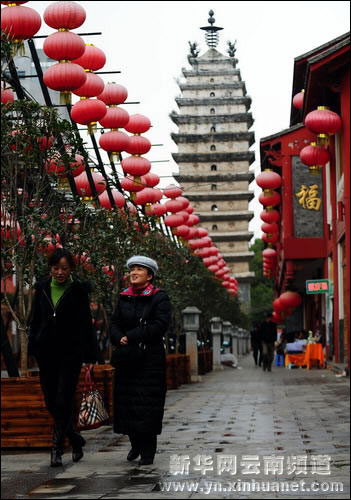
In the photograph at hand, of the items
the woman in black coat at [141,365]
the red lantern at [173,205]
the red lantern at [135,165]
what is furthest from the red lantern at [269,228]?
the woman in black coat at [141,365]

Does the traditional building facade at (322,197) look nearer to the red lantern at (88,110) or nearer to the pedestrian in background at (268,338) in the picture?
the pedestrian in background at (268,338)

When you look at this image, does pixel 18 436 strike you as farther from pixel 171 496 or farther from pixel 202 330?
pixel 202 330

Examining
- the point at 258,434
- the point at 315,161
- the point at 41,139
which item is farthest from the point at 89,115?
the point at 315,161

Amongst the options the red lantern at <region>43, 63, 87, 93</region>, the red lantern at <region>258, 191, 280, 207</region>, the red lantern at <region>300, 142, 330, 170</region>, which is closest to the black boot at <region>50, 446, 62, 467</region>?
the red lantern at <region>43, 63, 87, 93</region>

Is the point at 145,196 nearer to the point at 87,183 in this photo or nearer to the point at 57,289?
the point at 87,183

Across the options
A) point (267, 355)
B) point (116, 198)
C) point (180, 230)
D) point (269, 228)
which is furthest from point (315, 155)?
point (269, 228)

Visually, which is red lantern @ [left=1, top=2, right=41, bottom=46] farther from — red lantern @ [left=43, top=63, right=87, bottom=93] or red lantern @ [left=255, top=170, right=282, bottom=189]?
red lantern @ [left=255, top=170, right=282, bottom=189]

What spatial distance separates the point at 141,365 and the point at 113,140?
710 cm

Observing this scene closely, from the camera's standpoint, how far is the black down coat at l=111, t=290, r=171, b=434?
7.67m

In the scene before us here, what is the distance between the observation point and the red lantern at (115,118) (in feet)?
45.9

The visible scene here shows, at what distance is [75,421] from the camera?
8.97 metres

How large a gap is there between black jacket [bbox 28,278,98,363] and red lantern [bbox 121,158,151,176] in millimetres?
8614

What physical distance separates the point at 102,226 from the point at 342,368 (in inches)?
486

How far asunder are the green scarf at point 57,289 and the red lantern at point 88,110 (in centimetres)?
538
